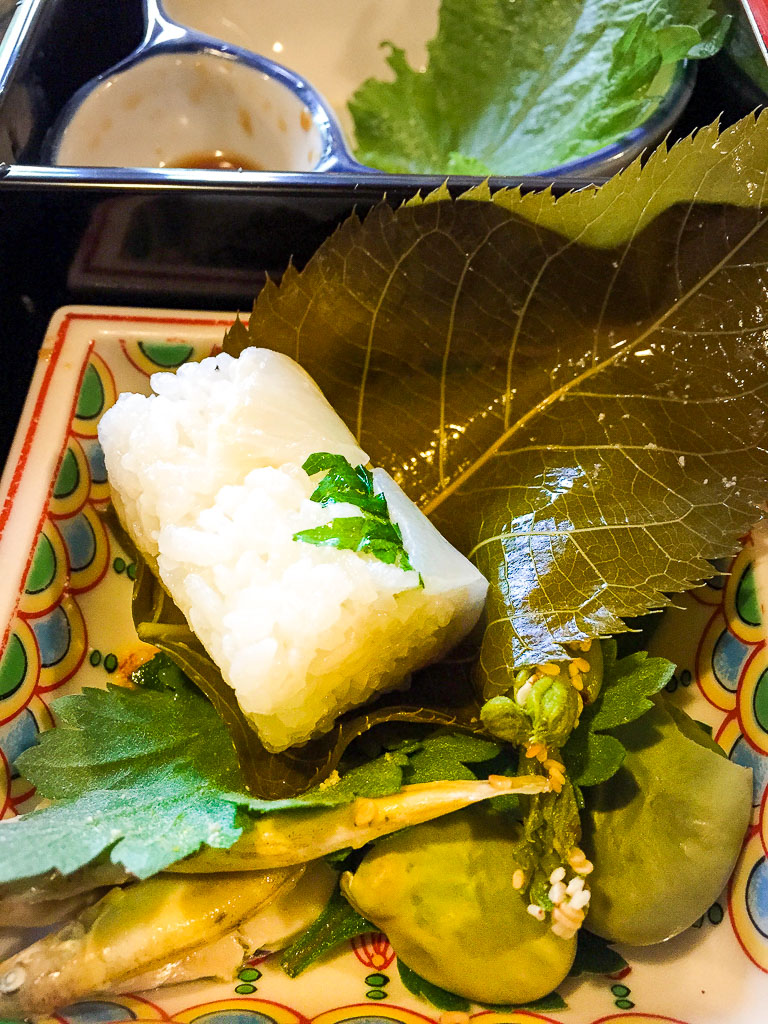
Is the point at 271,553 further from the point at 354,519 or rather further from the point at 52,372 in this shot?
the point at 52,372

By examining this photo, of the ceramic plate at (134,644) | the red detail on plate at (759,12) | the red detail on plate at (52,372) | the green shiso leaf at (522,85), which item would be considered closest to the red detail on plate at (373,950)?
the ceramic plate at (134,644)

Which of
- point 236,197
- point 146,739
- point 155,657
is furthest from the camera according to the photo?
point 236,197

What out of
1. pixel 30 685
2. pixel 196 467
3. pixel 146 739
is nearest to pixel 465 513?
pixel 196 467

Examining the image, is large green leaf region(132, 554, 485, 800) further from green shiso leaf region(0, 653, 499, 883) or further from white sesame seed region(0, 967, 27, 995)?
white sesame seed region(0, 967, 27, 995)

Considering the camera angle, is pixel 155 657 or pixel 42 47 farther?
pixel 42 47

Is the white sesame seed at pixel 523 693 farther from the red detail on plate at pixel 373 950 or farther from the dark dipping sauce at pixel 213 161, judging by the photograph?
the dark dipping sauce at pixel 213 161

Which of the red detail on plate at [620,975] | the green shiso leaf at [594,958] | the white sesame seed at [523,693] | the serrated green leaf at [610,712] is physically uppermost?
the white sesame seed at [523,693]

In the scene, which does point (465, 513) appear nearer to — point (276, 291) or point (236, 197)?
point (276, 291)
